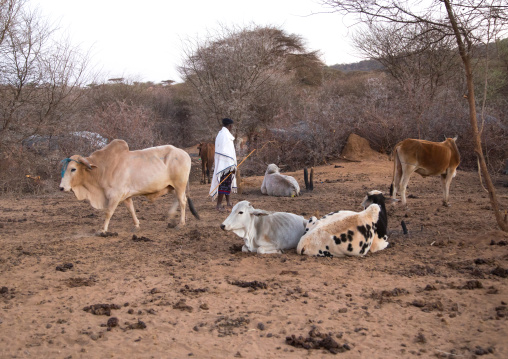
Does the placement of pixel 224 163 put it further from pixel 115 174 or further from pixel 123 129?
pixel 123 129

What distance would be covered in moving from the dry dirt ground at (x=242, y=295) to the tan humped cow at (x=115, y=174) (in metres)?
0.59

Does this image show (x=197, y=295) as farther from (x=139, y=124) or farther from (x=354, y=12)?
(x=139, y=124)

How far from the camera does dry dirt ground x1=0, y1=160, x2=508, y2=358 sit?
3600 millimetres

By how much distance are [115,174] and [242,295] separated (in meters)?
3.64

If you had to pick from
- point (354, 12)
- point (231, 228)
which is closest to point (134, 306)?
point (231, 228)

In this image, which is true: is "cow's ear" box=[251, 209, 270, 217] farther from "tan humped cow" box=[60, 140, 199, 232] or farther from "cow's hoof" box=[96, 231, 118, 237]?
"cow's hoof" box=[96, 231, 118, 237]

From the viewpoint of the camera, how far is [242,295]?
4699mm

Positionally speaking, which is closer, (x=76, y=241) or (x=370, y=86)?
(x=76, y=241)

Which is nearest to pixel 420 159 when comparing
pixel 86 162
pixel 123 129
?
pixel 86 162

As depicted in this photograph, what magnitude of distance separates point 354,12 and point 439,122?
33.5 ft

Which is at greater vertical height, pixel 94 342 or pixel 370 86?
pixel 370 86

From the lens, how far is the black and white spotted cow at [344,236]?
5.77m

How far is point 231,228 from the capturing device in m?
6.07

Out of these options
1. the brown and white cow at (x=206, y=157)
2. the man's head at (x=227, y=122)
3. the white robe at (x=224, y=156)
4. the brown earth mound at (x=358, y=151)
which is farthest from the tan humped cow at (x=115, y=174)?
the brown earth mound at (x=358, y=151)
